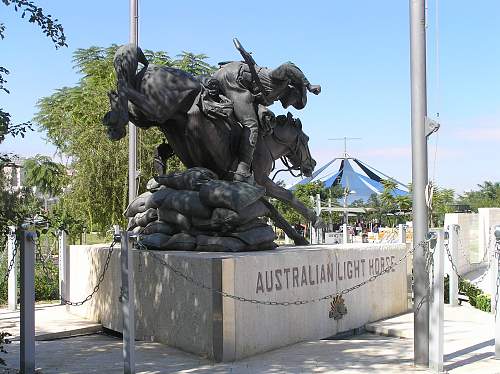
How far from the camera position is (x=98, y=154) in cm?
2091

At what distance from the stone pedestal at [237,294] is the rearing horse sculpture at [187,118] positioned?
133cm

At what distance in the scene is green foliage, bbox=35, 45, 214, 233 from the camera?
21.1 meters

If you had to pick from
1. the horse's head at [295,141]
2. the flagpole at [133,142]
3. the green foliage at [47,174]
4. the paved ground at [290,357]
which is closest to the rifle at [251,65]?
the horse's head at [295,141]

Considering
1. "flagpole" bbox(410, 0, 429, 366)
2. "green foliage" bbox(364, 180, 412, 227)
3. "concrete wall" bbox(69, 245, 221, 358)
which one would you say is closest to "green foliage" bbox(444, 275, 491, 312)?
"flagpole" bbox(410, 0, 429, 366)

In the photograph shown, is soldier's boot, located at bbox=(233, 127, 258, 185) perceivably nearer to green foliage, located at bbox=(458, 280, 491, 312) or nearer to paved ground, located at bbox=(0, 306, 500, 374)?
paved ground, located at bbox=(0, 306, 500, 374)

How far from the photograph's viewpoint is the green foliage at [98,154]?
69.4 ft

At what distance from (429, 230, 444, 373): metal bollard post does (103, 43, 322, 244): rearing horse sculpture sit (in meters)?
3.16

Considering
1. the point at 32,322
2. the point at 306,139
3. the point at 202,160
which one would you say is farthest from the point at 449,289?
the point at 32,322

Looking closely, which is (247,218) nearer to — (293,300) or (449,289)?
(293,300)

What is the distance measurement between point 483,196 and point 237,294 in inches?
2673

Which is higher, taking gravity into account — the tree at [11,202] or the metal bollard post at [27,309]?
the tree at [11,202]

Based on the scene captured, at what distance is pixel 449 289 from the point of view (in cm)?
1256

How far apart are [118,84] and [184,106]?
3.03 ft

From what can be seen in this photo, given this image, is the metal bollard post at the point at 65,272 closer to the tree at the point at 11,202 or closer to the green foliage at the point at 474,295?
the tree at the point at 11,202
